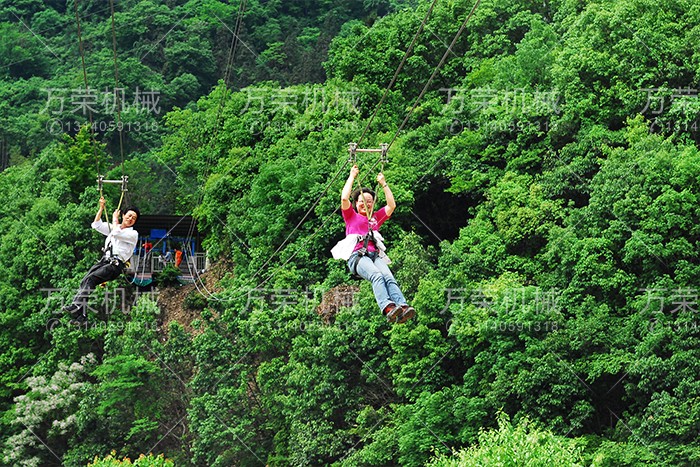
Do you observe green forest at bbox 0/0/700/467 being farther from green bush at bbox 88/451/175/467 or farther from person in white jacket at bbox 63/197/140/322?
person in white jacket at bbox 63/197/140/322

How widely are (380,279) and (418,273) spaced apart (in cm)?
1601

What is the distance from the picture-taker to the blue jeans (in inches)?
607

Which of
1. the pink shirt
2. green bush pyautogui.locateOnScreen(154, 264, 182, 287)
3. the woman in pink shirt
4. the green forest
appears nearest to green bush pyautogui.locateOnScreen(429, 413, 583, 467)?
the green forest

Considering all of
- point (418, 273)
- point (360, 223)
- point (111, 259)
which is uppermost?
point (360, 223)

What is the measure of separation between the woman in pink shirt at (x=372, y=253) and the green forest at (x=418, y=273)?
5604 millimetres

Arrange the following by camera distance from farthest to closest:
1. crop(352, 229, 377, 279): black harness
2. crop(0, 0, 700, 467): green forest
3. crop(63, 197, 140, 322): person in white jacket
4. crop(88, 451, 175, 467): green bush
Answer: crop(88, 451, 175, 467): green bush, crop(0, 0, 700, 467): green forest, crop(63, 197, 140, 322): person in white jacket, crop(352, 229, 377, 279): black harness

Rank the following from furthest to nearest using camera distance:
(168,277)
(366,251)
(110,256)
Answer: (168,277) → (110,256) → (366,251)

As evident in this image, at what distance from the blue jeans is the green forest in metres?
6.01

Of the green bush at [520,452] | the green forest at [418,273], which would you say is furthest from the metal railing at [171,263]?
the green bush at [520,452]

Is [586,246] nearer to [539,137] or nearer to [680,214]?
[680,214]

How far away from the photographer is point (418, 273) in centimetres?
3150

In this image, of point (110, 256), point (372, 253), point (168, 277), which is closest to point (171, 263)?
point (168, 277)

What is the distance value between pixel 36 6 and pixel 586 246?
202ft

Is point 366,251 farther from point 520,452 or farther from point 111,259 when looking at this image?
point 520,452
